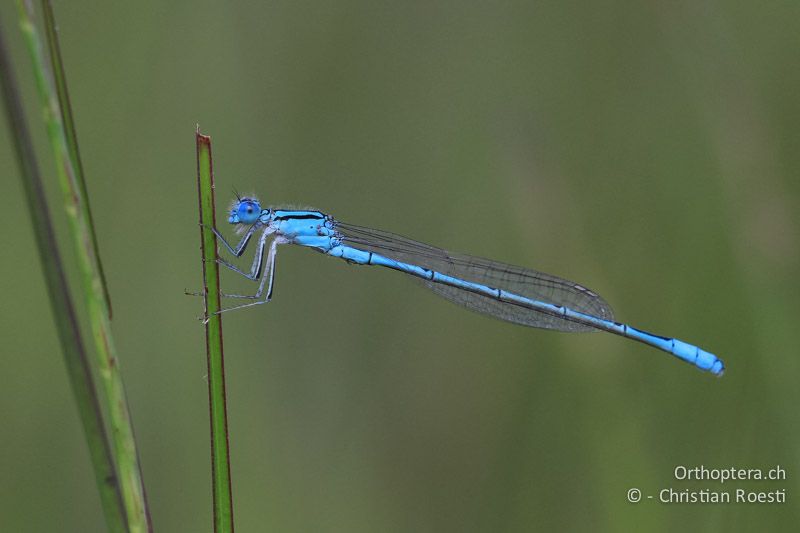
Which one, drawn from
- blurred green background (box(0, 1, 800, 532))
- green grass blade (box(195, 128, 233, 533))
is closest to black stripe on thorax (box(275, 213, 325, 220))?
blurred green background (box(0, 1, 800, 532))

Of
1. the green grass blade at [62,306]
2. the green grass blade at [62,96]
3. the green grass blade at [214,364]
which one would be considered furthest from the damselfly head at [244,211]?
the green grass blade at [62,306]

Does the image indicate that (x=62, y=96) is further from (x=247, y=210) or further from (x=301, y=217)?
(x=301, y=217)

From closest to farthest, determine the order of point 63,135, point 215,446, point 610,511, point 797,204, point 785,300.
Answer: point 63,135 < point 215,446 < point 785,300 < point 610,511 < point 797,204

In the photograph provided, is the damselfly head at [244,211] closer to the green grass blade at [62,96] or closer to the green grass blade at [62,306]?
the green grass blade at [62,96]

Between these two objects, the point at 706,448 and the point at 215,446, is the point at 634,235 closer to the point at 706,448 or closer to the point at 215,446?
the point at 706,448

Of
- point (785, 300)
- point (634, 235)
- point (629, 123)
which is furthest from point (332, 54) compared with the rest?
point (785, 300)

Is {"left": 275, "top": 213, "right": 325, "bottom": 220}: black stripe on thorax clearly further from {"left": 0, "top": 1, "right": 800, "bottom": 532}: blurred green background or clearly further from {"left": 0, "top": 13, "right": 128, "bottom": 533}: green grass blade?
{"left": 0, "top": 13, "right": 128, "bottom": 533}: green grass blade
